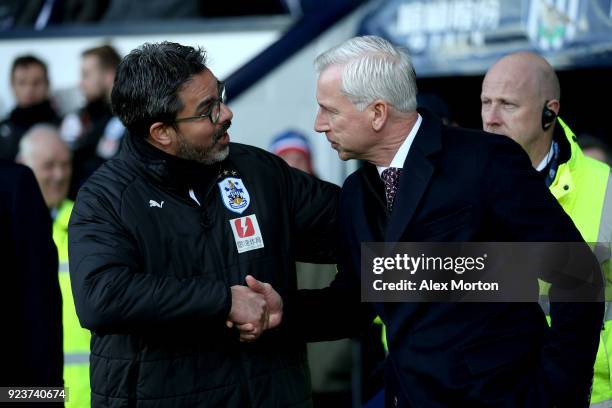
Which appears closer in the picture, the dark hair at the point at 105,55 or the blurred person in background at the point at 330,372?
the blurred person in background at the point at 330,372

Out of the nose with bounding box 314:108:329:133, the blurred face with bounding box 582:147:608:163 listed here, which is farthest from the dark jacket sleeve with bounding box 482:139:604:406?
the blurred face with bounding box 582:147:608:163

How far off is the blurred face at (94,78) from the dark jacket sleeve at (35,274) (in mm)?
4660

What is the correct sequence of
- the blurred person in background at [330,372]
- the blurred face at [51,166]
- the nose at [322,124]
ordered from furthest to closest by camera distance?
the blurred face at [51,166]
the blurred person in background at [330,372]
the nose at [322,124]

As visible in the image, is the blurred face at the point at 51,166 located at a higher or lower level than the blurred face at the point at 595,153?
lower

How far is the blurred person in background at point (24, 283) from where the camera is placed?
294cm

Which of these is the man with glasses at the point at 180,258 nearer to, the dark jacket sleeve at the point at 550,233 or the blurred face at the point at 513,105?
the dark jacket sleeve at the point at 550,233

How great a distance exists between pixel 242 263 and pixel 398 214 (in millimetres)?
597

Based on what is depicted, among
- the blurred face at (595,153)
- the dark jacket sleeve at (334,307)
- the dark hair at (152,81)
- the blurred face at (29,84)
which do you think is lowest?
the dark jacket sleeve at (334,307)

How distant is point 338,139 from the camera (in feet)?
10.5

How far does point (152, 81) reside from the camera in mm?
3283

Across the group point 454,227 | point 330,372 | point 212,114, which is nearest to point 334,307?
point 454,227

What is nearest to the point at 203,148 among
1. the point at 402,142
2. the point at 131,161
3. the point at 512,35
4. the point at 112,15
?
the point at 131,161

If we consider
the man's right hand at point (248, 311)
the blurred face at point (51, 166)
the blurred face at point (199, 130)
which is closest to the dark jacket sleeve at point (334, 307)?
the man's right hand at point (248, 311)

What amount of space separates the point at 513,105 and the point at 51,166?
313cm
